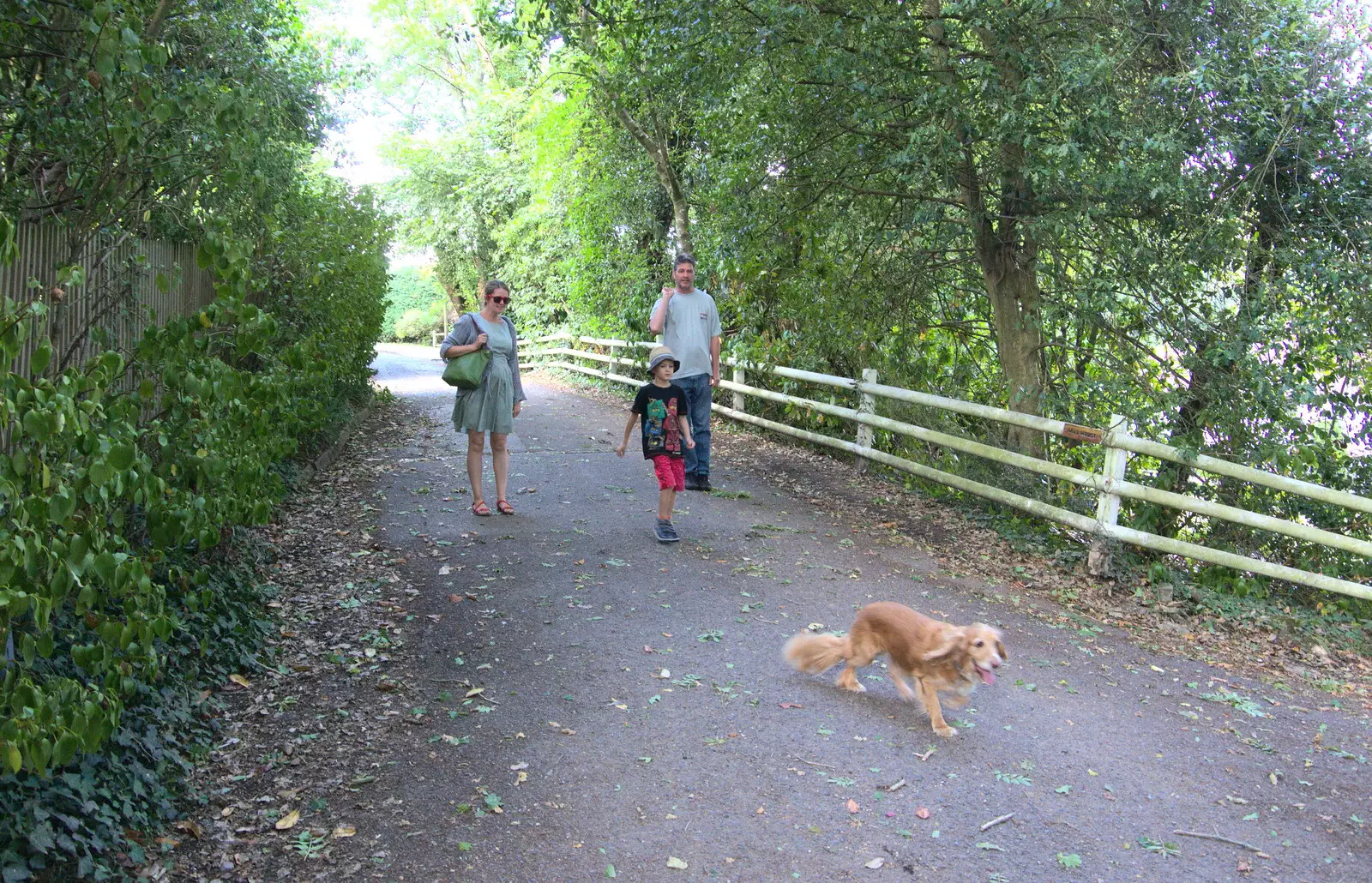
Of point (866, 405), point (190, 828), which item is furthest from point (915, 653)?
point (866, 405)

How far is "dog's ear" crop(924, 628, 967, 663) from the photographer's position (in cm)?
471

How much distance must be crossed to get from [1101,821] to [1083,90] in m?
5.21

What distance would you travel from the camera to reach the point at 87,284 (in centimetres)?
505

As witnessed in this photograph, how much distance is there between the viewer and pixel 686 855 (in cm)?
380

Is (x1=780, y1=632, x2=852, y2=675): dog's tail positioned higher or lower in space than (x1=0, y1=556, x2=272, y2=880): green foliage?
higher

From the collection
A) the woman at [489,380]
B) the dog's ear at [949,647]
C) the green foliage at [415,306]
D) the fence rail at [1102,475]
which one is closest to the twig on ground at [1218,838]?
the dog's ear at [949,647]

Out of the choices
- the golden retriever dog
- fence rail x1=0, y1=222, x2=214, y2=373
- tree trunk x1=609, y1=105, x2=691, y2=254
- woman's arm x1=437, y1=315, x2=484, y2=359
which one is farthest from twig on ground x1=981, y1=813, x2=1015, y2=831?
tree trunk x1=609, y1=105, x2=691, y2=254

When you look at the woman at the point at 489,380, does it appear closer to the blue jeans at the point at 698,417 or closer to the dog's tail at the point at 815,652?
the blue jeans at the point at 698,417

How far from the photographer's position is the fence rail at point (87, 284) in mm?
4383

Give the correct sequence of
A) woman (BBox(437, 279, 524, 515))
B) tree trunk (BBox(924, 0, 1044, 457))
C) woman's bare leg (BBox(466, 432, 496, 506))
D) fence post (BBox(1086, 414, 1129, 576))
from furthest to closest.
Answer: tree trunk (BBox(924, 0, 1044, 457)), woman's bare leg (BBox(466, 432, 496, 506)), woman (BBox(437, 279, 524, 515)), fence post (BBox(1086, 414, 1129, 576))

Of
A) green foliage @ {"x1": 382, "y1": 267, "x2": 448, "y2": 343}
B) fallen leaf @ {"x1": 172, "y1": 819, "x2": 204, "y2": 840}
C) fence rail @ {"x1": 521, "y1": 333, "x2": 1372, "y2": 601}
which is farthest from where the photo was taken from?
green foliage @ {"x1": 382, "y1": 267, "x2": 448, "y2": 343}

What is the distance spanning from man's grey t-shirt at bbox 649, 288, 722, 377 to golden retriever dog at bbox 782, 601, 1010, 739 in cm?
433

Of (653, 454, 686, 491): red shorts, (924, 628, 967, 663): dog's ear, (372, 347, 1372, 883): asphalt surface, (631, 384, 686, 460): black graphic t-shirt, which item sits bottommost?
(372, 347, 1372, 883): asphalt surface

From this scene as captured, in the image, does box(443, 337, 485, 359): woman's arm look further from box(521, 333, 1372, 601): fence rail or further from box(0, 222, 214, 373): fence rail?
box(521, 333, 1372, 601): fence rail
